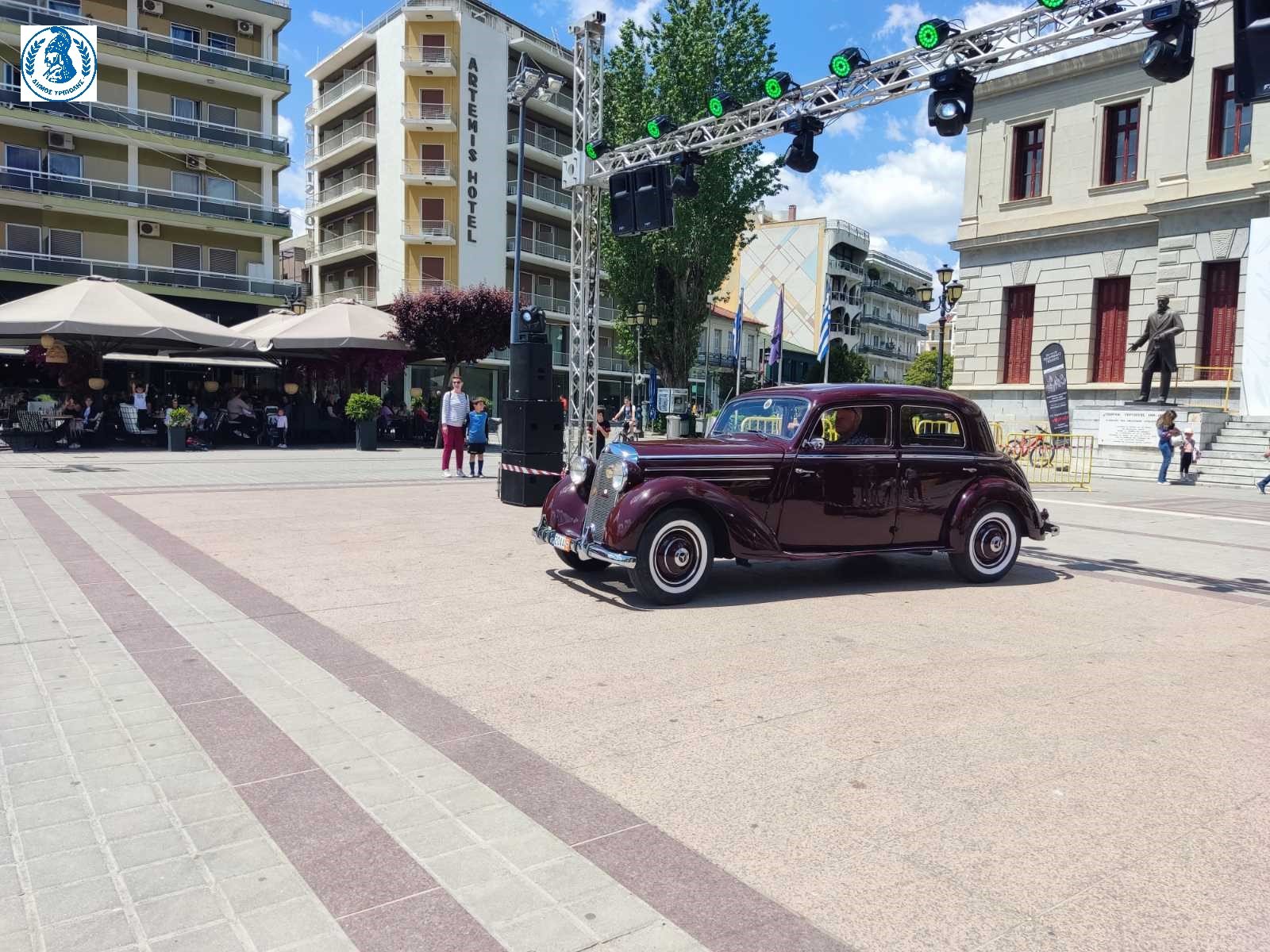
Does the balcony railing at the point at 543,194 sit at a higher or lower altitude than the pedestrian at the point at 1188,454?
higher

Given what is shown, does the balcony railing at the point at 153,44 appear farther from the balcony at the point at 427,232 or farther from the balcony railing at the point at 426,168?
the balcony at the point at 427,232

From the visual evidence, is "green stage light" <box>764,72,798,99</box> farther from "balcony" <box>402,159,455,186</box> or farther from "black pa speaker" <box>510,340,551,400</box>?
"balcony" <box>402,159,455,186</box>

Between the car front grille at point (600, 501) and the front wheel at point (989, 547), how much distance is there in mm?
3263

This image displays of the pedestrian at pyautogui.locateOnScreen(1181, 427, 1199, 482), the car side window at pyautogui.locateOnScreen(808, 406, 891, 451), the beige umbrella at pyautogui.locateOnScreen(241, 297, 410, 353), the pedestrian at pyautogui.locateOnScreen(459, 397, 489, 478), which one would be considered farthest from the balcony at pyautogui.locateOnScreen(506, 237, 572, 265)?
the car side window at pyautogui.locateOnScreen(808, 406, 891, 451)

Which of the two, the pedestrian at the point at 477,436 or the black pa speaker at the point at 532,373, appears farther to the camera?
the pedestrian at the point at 477,436

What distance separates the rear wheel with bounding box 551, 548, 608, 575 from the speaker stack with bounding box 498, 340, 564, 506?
4.36 meters

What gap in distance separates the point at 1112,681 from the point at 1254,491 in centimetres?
1765

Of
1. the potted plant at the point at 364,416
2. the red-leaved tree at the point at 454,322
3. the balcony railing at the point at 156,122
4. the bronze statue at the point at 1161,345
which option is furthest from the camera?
the balcony railing at the point at 156,122

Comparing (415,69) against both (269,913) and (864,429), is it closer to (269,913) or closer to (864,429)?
(864,429)

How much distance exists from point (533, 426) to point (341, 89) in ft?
145

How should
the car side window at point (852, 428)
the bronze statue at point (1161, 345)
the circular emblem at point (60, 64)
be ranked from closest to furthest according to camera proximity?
the car side window at point (852, 428), the bronze statue at point (1161, 345), the circular emblem at point (60, 64)

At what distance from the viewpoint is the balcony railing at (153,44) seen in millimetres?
31766

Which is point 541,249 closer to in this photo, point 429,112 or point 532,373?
point 429,112

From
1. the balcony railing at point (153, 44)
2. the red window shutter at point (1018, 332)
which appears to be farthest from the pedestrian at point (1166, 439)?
the balcony railing at point (153, 44)
